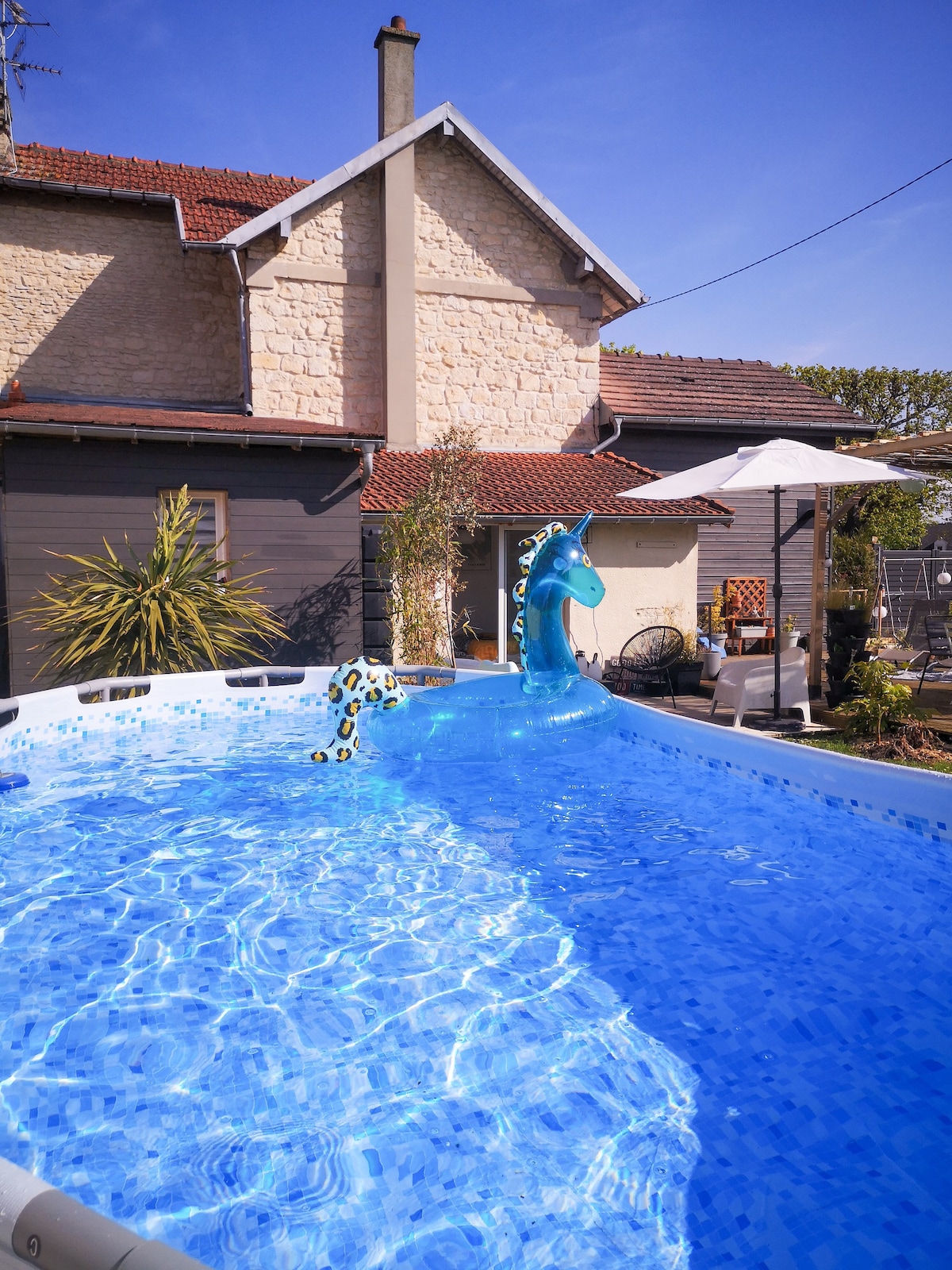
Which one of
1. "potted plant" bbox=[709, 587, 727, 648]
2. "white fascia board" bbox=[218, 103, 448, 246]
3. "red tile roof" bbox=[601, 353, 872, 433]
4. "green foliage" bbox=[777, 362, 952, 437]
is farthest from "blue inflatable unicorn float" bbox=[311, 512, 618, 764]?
"green foliage" bbox=[777, 362, 952, 437]

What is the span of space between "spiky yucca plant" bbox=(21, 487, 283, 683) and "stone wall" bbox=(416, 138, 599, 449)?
6.46m

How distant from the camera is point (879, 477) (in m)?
7.44

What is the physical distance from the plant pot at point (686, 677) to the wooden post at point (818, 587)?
1471 mm

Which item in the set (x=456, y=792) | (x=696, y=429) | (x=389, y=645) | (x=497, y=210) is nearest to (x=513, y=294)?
(x=497, y=210)

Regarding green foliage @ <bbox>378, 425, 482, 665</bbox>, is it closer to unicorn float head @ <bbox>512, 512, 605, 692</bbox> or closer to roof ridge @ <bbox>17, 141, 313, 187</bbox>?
unicorn float head @ <bbox>512, 512, 605, 692</bbox>

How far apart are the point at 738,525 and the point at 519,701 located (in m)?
11.7

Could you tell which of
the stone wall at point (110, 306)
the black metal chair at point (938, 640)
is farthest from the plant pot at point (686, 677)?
the stone wall at point (110, 306)

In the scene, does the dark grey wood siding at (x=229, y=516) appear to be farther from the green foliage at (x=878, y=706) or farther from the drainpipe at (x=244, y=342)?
the green foliage at (x=878, y=706)

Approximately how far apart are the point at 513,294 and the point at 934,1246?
14.4m

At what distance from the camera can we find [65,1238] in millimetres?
1037

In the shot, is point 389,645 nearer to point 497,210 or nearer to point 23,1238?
point 497,210

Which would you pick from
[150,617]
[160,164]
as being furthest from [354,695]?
[160,164]

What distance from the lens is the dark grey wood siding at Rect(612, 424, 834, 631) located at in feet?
51.8

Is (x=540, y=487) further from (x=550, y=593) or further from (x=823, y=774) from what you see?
(x=823, y=774)
